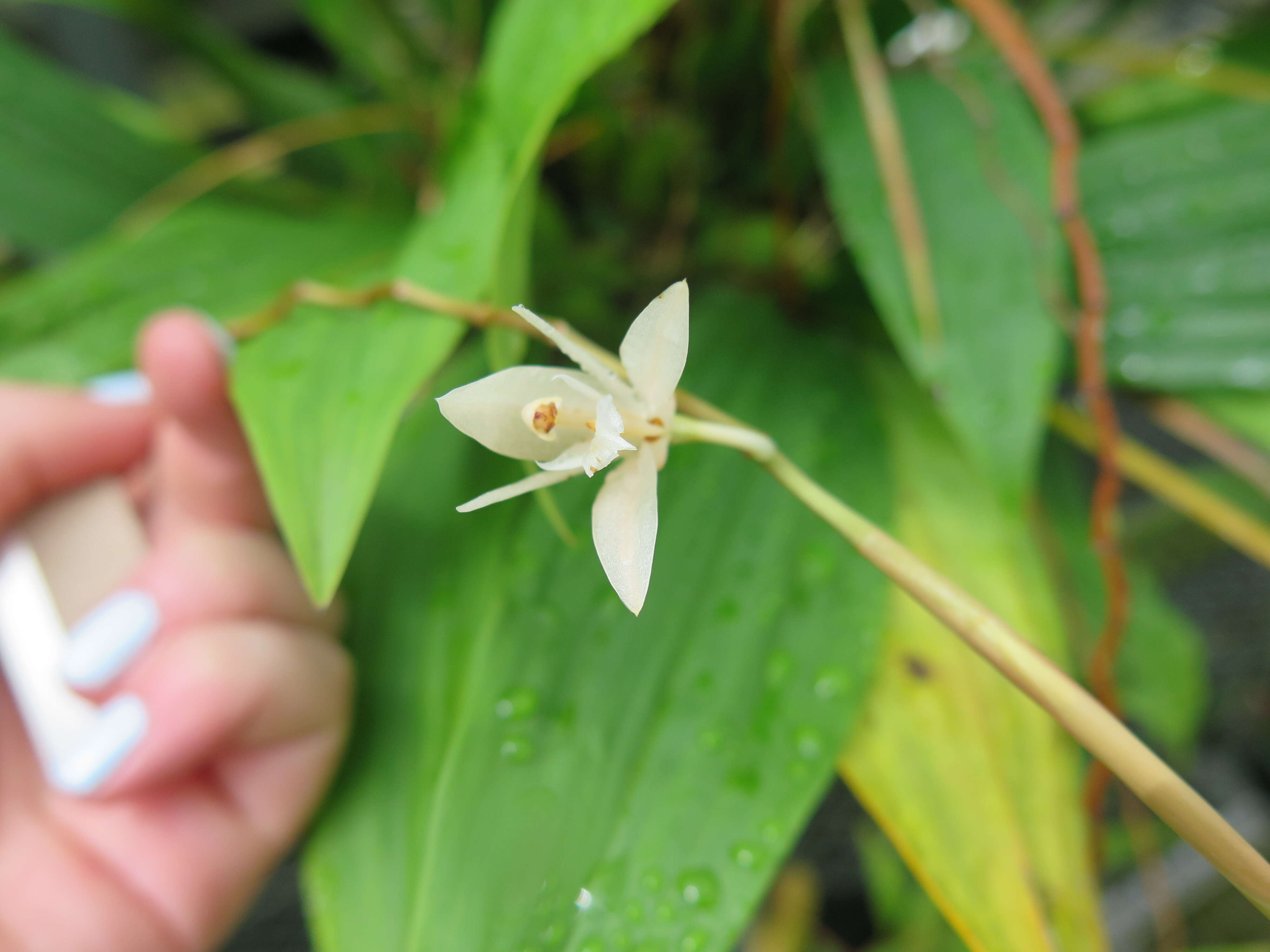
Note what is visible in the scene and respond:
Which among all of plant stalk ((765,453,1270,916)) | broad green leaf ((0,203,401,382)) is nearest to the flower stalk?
plant stalk ((765,453,1270,916))

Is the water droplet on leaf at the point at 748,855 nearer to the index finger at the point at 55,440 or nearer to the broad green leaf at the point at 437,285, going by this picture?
the broad green leaf at the point at 437,285

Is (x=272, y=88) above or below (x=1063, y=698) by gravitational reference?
above

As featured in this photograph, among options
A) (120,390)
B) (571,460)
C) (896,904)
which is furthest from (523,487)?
(896,904)

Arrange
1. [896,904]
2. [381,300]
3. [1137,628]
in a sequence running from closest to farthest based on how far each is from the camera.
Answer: [381,300], [1137,628], [896,904]

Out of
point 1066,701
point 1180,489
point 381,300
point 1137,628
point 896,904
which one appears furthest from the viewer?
point 896,904

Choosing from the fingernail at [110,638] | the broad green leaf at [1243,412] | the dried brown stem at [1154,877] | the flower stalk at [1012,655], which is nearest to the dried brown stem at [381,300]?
the flower stalk at [1012,655]

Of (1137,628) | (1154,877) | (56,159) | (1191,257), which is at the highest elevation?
(56,159)

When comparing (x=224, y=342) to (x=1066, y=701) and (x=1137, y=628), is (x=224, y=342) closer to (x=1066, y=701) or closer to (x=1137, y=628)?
(x=1066, y=701)
